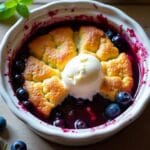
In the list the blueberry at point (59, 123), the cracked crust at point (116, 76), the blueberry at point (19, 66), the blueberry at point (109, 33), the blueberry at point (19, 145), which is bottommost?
the blueberry at point (19, 145)

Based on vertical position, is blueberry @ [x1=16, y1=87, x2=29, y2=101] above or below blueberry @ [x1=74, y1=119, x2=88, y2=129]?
above

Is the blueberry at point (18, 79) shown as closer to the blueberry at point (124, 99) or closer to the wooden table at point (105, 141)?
the wooden table at point (105, 141)

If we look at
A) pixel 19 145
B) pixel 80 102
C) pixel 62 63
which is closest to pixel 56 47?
pixel 62 63

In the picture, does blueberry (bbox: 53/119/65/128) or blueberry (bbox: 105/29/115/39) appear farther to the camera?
blueberry (bbox: 105/29/115/39)

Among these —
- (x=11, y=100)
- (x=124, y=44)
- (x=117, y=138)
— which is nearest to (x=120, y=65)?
(x=124, y=44)

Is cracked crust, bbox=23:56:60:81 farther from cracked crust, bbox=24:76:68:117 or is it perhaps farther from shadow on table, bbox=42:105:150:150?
shadow on table, bbox=42:105:150:150

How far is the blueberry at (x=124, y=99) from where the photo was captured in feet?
3.78

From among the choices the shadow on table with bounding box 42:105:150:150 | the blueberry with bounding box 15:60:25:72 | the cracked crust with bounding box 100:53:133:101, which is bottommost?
the shadow on table with bounding box 42:105:150:150

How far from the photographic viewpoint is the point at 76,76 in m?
1.16

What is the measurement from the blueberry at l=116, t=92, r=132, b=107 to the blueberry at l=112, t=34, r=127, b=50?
14 cm

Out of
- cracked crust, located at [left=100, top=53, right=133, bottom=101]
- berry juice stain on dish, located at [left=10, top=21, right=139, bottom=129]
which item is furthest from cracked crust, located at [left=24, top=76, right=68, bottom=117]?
cracked crust, located at [left=100, top=53, right=133, bottom=101]

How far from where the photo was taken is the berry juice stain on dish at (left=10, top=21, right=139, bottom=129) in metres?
1.16

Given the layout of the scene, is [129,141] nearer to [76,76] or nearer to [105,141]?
[105,141]

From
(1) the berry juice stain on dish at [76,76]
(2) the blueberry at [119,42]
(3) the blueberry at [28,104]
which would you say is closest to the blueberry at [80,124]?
(1) the berry juice stain on dish at [76,76]
